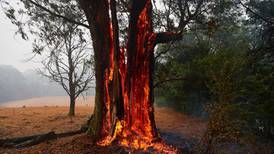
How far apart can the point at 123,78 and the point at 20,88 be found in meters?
59.1

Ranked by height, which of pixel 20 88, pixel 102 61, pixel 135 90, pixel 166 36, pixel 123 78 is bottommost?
pixel 135 90

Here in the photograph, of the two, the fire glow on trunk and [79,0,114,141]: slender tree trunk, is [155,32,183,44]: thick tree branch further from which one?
[79,0,114,141]: slender tree trunk

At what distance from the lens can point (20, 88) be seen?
58.8 m

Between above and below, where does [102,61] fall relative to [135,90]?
above

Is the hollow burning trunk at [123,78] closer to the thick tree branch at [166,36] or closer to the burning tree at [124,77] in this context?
the burning tree at [124,77]

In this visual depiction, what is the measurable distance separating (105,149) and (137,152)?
96 cm

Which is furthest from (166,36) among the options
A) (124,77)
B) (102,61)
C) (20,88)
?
(20,88)

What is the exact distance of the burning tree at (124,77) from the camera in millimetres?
7398

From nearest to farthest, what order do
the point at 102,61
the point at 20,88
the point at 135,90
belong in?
the point at 102,61
the point at 135,90
the point at 20,88

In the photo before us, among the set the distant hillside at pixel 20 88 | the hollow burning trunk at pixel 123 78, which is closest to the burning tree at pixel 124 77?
the hollow burning trunk at pixel 123 78

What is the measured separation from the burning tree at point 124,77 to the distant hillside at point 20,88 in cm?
4918

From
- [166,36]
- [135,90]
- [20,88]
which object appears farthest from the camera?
[20,88]

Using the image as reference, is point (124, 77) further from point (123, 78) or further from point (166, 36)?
point (166, 36)

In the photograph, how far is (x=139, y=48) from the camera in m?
7.76
